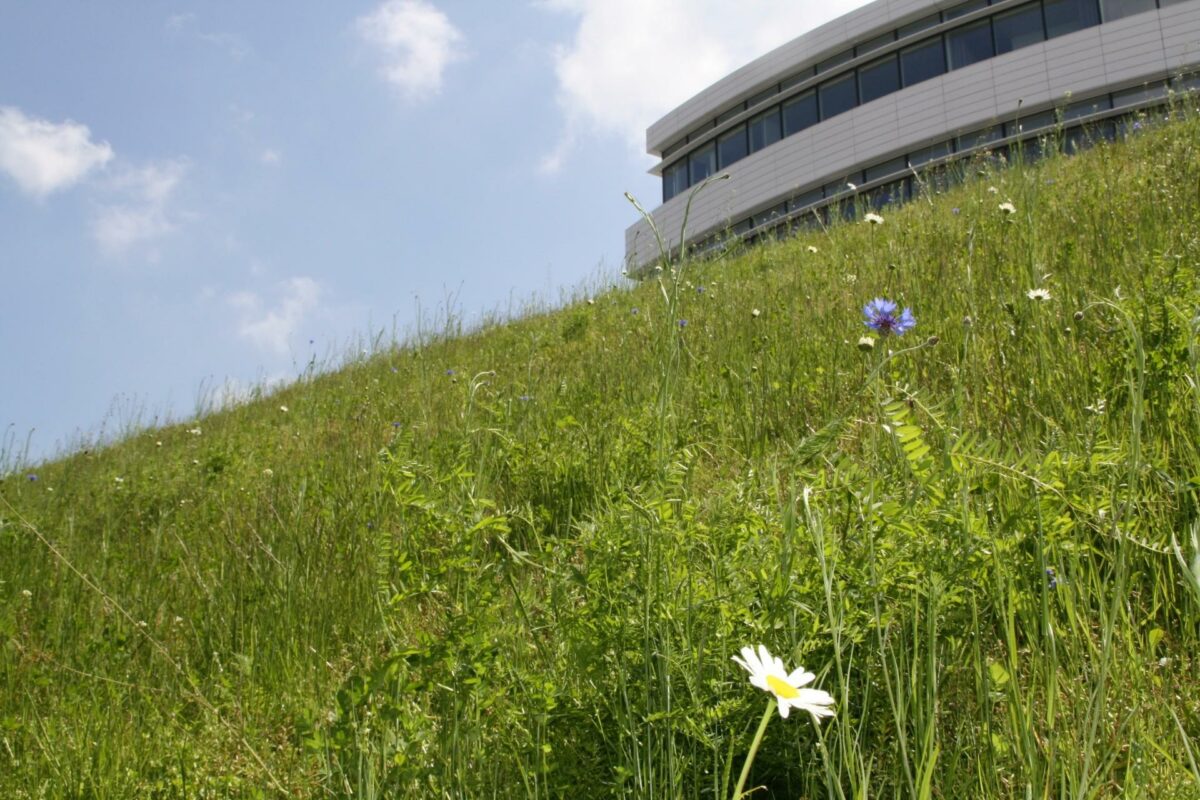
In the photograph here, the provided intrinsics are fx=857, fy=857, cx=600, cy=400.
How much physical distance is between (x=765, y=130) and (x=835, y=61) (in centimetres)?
358

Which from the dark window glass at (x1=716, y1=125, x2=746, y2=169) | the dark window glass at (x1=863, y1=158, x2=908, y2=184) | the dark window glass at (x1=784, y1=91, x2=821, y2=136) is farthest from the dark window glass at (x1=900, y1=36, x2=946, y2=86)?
the dark window glass at (x1=716, y1=125, x2=746, y2=169)

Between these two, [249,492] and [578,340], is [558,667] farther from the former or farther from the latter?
[578,340]

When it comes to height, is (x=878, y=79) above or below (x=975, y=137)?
above

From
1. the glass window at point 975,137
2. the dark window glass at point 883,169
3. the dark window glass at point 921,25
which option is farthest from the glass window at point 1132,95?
the dark window glass at point 921,25

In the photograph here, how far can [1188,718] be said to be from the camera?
139 cm

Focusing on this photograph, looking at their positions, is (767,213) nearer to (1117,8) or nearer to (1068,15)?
(1068,15)

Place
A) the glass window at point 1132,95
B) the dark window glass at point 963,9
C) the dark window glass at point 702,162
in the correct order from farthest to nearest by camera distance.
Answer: the dark window glass at point 702,162, the dark window glass at point 963,9, the glass window at point 1132,95

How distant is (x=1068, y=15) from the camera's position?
26.0 m

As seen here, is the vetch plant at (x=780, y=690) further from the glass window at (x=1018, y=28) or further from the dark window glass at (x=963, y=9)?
the dark window glass at (x=963, y=9)

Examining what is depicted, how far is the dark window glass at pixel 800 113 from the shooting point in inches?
1245

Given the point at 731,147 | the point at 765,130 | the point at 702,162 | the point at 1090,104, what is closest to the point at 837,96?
the point at 765,130

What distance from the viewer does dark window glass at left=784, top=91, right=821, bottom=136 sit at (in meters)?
31.6

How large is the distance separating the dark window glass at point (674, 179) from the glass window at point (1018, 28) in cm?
1393

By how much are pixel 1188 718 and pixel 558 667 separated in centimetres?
104
